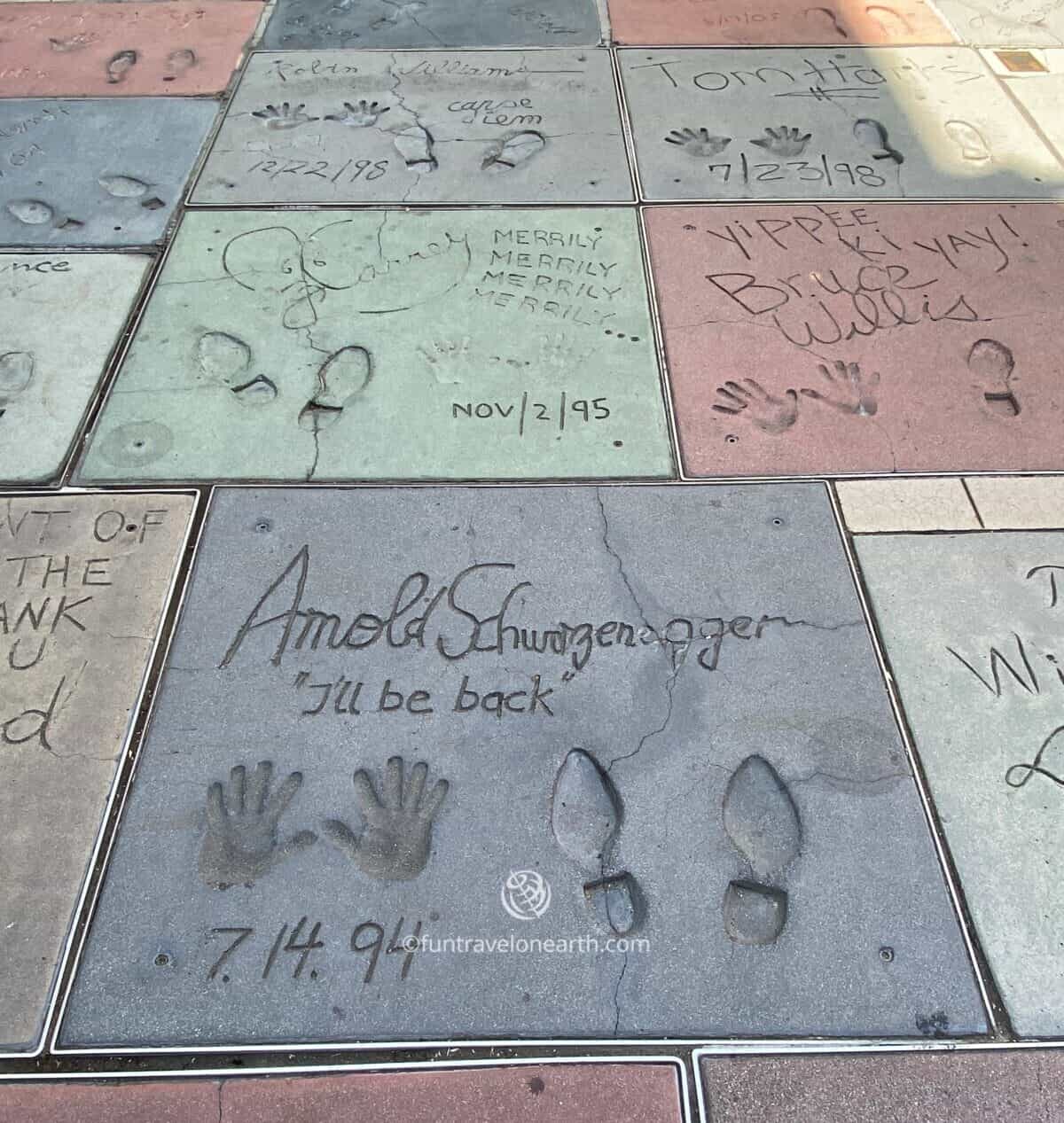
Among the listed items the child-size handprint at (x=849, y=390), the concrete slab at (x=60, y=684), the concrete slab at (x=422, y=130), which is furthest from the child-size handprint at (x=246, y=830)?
the concrete slab at (x=422, y=130)

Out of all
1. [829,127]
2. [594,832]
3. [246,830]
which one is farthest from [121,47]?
[594,832]

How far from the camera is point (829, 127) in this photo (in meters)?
3.18

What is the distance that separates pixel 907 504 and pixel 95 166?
2.86m

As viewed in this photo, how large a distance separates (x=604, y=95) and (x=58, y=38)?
234 cm

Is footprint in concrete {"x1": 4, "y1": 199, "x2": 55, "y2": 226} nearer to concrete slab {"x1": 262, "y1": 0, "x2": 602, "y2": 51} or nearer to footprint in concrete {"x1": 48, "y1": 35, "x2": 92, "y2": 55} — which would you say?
footprint in concrete {"x1": 48, "y1": 35, "x2": 92, "y2": 55}

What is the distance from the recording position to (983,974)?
1.46 metres

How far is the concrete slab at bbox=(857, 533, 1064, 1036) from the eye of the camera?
1486 millimetres

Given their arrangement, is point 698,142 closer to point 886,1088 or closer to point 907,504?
point 907,504

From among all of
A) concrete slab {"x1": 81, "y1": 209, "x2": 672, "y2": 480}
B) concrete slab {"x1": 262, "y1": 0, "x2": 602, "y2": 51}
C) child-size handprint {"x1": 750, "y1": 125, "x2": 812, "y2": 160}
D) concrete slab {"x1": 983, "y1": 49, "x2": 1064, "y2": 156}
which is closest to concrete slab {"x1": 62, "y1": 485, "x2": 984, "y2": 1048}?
concrete slab {"x1": 81, "y1": 209, "x2": 672, "y2": 480}

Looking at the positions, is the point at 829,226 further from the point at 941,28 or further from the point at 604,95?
the point at 941,28

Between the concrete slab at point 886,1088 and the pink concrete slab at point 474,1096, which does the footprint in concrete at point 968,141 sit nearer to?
the concrete slab at point 886,1088

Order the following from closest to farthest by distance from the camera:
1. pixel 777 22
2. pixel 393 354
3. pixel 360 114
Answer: pixel 393 354 < pixel 360 114 < pixel 777 22

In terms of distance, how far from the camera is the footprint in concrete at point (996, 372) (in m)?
2.28

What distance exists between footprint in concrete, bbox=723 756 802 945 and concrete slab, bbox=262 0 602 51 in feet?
10.8
